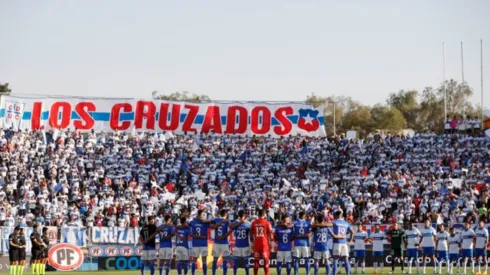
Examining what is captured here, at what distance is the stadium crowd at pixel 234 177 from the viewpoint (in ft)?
171

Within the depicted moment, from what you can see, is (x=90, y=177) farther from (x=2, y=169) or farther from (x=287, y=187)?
(x=287, y=187)

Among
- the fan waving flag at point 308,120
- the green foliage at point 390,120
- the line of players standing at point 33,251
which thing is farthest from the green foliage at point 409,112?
the line of players standing at point 33,251

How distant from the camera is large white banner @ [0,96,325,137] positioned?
2517 inches

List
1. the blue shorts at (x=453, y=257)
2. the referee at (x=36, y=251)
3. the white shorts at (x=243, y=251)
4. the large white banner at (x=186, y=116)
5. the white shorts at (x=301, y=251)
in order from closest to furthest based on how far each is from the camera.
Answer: the white shorts at (x=243, y=251) → the white shorts at (x=301, y=251) → the referee at (x=36, y=251) → the blue shorts at (x=453, y=257) → the large white banner at (x=186, y=116)

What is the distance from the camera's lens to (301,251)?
3381 cm

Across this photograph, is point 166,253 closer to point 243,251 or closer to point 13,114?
point 243,251

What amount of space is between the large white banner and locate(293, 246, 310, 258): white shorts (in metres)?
31.4

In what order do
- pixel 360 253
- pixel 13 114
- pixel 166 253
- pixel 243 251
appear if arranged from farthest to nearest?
pixel 13 114, pixel 360 253, pixel 166 253, pixel 243 251

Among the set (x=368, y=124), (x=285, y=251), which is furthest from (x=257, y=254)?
(x=368, y=124)

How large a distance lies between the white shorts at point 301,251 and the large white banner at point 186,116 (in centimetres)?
3139

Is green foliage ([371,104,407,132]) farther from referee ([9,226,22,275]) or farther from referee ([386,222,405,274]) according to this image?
referee ([9,226,22,275])

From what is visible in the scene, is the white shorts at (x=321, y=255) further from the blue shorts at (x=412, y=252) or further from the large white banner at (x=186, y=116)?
the large white banner at (x=186, y=116)

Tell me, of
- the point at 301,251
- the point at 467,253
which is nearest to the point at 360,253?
the point at 467,253

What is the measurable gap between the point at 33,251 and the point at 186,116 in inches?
1150
